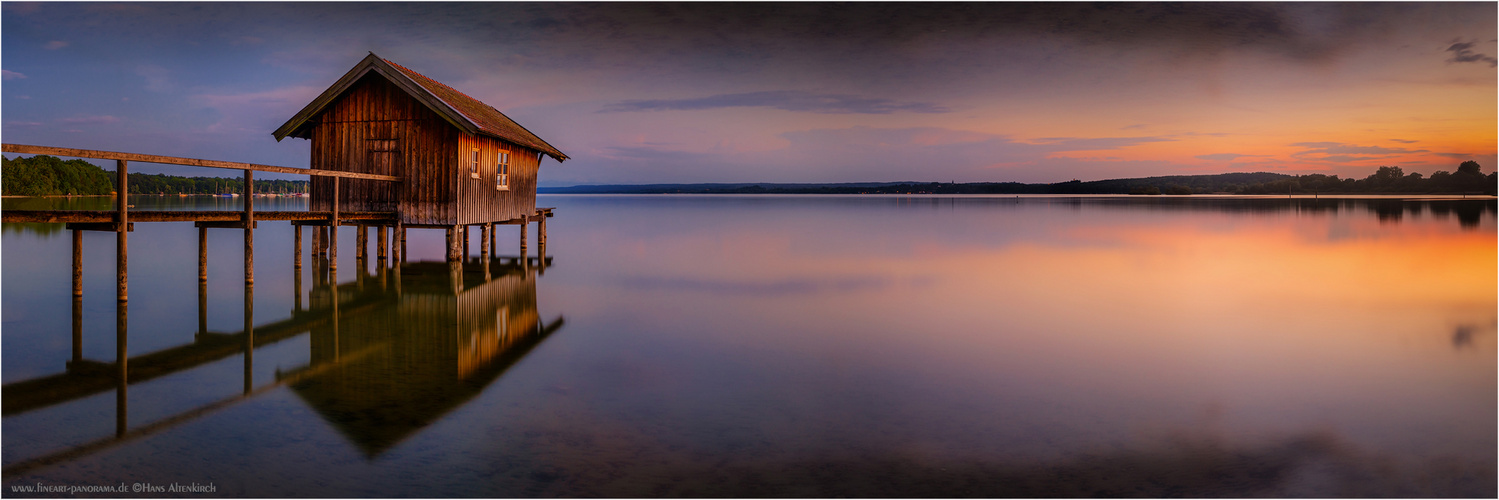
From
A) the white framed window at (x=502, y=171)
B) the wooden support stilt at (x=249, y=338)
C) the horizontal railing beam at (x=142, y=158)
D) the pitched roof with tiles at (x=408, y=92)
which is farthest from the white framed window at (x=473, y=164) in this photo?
the wooden support stilt at (x=249, y=338)

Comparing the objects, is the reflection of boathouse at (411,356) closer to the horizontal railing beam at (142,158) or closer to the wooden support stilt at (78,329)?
the wooden support stilt at (78,329)

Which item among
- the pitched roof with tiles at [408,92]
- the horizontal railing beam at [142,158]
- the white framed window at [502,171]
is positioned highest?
the pitched roof with tiles at [408,92]

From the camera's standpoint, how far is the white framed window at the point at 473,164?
22297mm

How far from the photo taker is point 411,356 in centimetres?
1048

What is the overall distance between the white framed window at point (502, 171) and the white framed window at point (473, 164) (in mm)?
1735

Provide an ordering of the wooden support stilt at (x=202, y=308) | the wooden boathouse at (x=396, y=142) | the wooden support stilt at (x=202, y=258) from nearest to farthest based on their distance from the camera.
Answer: the wooden support stilt at (x=202, y=308) → the wooden support stilt at (x=202, y=258) → the wooden boathouse at (x=396, y=142)

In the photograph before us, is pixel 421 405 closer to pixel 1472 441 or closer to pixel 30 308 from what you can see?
pixel 1472 441

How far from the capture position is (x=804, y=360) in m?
10.8

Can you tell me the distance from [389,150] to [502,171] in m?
3.99

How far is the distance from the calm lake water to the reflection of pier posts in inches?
2.8

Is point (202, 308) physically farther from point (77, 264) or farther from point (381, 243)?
point (381, 243)

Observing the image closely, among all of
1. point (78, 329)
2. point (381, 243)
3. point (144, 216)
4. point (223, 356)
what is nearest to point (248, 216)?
point (144, 216)

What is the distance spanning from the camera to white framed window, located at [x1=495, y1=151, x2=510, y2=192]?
2462 cm

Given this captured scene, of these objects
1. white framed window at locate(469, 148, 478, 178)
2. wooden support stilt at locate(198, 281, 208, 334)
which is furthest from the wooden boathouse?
wooden support stilt at locate(198, 281, 208, 334)
